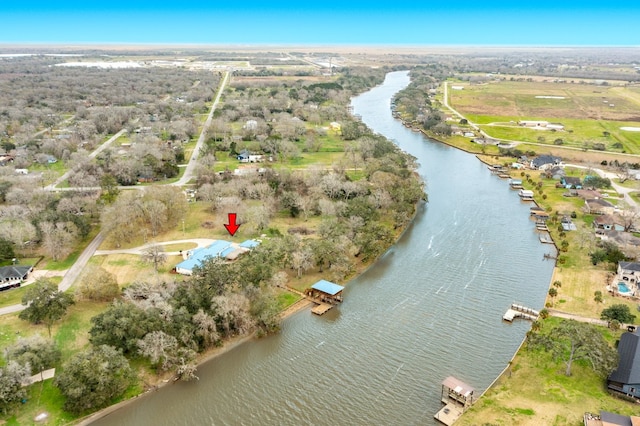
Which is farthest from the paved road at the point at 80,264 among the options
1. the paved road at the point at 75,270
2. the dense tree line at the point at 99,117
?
the dense tree line at the point at 99,117

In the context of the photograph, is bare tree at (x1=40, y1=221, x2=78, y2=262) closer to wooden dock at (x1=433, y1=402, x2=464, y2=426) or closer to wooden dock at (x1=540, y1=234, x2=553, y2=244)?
wooden dock at (x1=433, y1=402, x2=464, y2=426)

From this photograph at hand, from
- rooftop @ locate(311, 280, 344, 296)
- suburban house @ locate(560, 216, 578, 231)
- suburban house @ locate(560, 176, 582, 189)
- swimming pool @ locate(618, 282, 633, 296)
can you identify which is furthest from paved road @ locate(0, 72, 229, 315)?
suburban house @ locate(560, 176, 582, 189)

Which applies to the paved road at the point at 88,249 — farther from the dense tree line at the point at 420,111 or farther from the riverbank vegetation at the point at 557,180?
the dense tree line at the point at 420,111

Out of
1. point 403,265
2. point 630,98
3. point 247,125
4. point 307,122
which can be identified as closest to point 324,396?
point 403,265

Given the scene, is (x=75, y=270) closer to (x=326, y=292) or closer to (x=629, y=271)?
(x=326, y=292)

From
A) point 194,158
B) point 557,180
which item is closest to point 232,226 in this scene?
point 194,158
